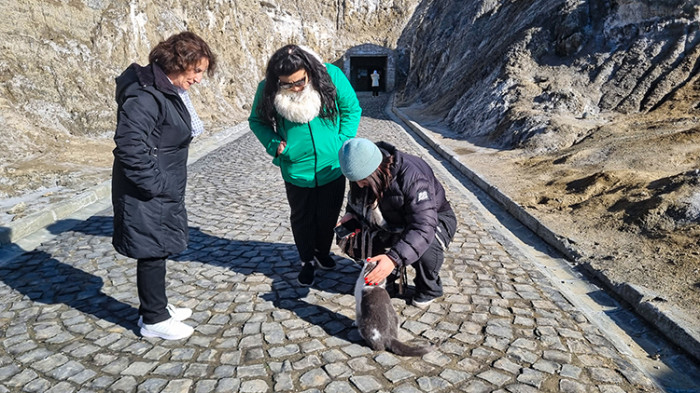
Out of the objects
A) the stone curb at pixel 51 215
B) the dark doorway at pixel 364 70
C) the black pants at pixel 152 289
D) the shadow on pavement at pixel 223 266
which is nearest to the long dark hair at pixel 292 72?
the black pants at pixel 152 289

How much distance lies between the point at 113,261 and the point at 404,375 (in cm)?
330

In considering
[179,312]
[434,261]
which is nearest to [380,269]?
[434,261]

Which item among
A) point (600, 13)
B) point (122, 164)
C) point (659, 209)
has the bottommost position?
point (659, 209)

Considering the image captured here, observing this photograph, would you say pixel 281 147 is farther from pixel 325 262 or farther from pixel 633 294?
pixel 633 294

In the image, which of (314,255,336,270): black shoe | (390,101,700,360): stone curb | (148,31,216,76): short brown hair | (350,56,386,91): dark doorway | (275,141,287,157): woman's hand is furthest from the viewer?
(350,56,386,91): dark doorway

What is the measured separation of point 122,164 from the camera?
9.39 feet

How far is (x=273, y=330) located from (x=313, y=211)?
1.06 meters

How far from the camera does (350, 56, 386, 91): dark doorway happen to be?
135 feet

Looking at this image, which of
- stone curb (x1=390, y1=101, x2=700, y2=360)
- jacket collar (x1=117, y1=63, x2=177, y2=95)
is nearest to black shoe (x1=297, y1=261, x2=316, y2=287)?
jacket collar (x1=117, y1=63, x2=177, y2=95)

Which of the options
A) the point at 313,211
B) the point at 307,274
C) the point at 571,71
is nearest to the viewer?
the point at 313,211

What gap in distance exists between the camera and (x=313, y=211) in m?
4.16

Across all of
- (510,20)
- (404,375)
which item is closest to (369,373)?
(404,375)

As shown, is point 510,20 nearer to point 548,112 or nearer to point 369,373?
point 548,112

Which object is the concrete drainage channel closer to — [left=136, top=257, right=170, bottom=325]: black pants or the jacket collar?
[left=136, top=257, right=170, bottom=325]: black pants
